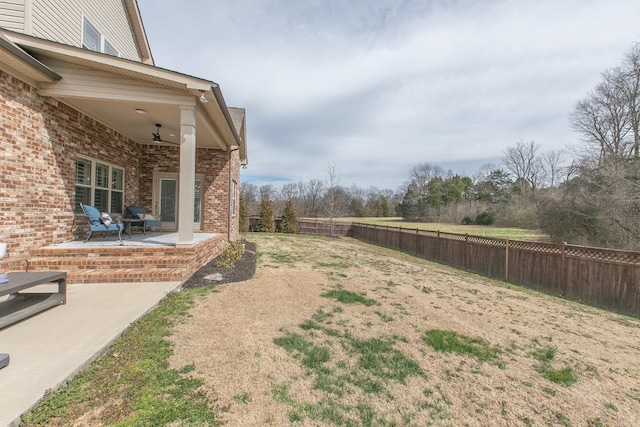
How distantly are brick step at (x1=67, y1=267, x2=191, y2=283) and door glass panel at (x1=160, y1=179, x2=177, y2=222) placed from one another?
465cm

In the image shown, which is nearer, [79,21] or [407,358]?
[407,358]

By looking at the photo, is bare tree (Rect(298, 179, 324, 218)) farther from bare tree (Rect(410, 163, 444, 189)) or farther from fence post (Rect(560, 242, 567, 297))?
fence post (Rect(560, 242, 567, 297))

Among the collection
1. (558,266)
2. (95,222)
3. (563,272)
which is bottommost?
(563,272)

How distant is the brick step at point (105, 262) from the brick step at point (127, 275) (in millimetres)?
94

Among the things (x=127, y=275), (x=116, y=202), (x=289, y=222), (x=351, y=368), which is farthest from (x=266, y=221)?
(x=351, y=368)

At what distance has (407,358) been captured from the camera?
292 centimetres

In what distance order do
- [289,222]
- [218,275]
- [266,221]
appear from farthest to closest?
[289,222]
[266,221]
[218,275]

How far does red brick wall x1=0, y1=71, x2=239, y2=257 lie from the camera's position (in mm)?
4746

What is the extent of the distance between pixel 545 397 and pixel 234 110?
1264cm

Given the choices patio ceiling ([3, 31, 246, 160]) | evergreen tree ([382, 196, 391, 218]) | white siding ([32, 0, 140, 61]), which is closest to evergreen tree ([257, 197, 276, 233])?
white siding ([32, 0, 140, 61])

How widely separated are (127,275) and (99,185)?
3.71 m

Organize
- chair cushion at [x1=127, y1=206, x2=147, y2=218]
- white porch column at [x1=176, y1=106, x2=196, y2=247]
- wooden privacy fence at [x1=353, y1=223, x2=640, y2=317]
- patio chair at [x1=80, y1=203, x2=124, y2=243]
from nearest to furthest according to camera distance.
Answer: white porch column at [x1=176, y1=106, x2=196, y2=247] < patio chair at [x1=80, y1=203, x2=124, y2=243] < wooden privacy fence at [x1=353, y1=223, x2=640, y2=317] < chair cushion at [x1=127, y1=206, x2=147, y2=218]

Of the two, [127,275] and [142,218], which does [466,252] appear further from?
[142,218]

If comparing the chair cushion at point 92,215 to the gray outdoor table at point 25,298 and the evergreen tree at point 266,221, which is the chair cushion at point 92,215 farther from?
the evergreen tree at point 266,221
